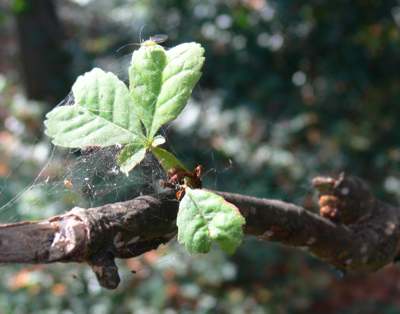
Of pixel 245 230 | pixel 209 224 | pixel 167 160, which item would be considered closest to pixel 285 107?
pixel 245 230

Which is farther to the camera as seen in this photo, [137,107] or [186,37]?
[186,37]

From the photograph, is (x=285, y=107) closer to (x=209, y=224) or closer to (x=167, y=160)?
(x=167, y=160)

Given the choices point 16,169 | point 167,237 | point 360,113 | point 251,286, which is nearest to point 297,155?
point 360,113

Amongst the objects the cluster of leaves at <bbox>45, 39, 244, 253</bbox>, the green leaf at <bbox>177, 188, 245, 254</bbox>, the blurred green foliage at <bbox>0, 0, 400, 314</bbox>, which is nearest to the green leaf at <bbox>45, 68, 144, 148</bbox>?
the cluster of leaves at <bbox>45, 39, 244, 253</bbox>

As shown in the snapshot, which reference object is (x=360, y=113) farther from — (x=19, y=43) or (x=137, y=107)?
(x=137, y=107)

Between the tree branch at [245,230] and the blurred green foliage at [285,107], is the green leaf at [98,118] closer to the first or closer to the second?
the tree branch at [245,230]

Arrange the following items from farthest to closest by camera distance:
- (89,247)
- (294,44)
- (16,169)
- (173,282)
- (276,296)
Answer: (294,44)
(276,296)
(16,169)
(173,282)
(89,247)
